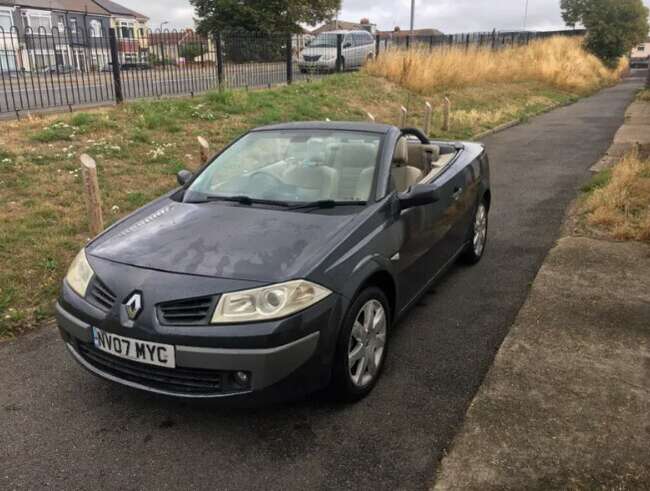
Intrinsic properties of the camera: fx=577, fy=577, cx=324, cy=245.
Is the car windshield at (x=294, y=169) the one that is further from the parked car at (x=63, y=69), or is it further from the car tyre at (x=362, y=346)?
the parked car at (x=63, y=69)

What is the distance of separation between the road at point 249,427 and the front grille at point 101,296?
0.56 meters

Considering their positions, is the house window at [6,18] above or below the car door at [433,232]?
above

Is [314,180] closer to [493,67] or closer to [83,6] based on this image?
[493,67]

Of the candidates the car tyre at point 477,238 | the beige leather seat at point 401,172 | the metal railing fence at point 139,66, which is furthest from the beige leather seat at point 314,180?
the metal railing fence at point 139,66

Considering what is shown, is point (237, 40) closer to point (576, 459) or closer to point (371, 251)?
point (371, 251)

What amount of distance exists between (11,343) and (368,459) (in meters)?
2.69

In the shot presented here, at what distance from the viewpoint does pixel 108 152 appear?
803 centimetres

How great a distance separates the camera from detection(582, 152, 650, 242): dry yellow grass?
19.4 ft

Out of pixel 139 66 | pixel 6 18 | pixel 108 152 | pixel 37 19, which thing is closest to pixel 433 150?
pixel 108 152

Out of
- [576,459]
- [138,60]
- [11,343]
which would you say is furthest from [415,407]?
[138,60]

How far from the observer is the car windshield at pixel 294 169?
3678mm

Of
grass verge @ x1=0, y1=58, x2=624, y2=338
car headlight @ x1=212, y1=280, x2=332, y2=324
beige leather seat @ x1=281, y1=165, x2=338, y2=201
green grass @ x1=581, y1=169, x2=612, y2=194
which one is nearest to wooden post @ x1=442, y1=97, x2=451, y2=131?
grass verge @ x1=0, y1=58, x2=624, y2=338

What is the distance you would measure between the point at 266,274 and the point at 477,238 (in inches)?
124

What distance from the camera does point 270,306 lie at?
2707 mm
